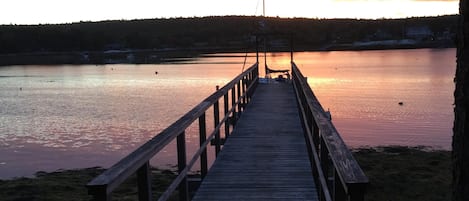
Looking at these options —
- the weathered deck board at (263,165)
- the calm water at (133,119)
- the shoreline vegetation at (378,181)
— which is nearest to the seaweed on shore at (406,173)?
the shoreline vegetation at (378,181)

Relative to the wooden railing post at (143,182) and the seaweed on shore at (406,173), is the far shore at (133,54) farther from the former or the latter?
the wooden railing post at (143,182)

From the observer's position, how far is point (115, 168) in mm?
2832

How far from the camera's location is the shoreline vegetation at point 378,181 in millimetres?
12977

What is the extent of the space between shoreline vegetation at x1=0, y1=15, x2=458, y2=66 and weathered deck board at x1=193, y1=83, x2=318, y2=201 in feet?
359

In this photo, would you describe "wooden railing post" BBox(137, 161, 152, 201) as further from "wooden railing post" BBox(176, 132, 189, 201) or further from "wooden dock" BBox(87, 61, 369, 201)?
"wooden railing post" BBox(176, 132, 189, 201)

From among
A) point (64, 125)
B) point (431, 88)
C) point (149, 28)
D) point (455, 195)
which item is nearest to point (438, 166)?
point (455, 195)

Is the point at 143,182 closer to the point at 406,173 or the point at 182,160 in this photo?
the point at 182,160

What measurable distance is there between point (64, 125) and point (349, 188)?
2574 cm

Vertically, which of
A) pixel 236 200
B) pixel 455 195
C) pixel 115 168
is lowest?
pixel 236 200

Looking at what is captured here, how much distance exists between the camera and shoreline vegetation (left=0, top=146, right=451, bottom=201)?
1298 centimetres

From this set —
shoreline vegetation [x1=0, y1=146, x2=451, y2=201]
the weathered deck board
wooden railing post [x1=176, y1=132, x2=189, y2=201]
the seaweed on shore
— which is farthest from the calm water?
wooden railing post [x1=176, y1=132, x2=189, y2=201]

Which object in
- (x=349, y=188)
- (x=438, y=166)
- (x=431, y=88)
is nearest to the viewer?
(x=349, y=188)

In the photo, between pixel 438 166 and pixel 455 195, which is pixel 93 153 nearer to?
pixel 438 166

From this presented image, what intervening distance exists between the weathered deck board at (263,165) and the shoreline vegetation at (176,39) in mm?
109306
